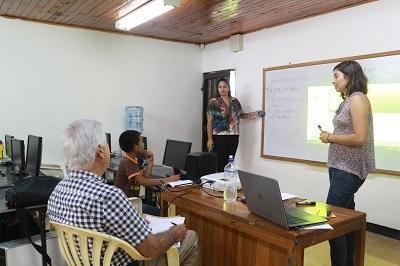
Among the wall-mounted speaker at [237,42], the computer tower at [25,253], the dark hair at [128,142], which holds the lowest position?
the computer tower at [25,253]

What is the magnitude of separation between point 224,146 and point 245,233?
2.92 meters

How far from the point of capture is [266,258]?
1.83m

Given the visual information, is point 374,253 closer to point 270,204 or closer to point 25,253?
point 270,204

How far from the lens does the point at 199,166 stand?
8.89 ft

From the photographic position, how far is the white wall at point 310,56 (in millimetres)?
3479

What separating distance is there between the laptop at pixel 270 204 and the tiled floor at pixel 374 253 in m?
1.31

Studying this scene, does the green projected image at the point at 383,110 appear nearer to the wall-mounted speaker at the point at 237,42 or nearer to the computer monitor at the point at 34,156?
the wall-mounted speaker at the point at 237,42

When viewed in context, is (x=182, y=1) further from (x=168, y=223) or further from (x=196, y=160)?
(x=168, y=223)

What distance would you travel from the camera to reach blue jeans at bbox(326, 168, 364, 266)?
6.81 ft

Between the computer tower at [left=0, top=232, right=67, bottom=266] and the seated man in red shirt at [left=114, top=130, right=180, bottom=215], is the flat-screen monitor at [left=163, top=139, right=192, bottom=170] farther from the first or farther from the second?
the computer tower at [left=0, top=232, right=67, bottom=266]

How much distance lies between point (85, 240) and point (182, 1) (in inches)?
114

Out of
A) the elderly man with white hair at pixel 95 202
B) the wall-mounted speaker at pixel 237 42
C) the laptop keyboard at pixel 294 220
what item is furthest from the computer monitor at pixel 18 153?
the wall-mounted speaker at pixel 237 42

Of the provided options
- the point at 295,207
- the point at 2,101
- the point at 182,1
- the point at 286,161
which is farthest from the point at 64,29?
the point at 295,207

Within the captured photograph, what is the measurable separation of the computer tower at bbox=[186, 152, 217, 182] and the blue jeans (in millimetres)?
918
